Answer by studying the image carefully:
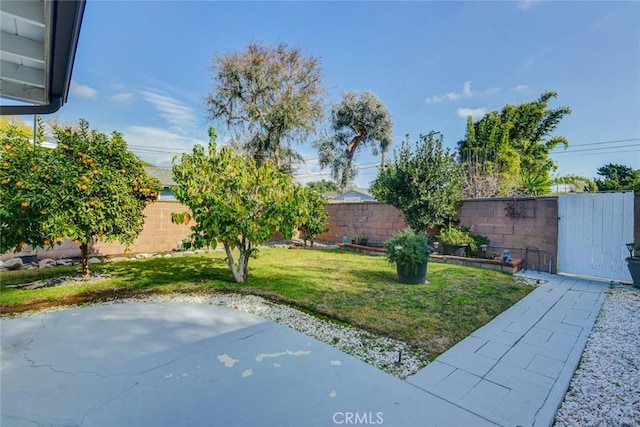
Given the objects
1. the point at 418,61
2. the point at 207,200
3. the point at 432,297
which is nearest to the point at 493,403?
the point at 432,297

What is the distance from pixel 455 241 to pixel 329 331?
5827 millimetres

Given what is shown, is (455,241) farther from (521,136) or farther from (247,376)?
(521,136)

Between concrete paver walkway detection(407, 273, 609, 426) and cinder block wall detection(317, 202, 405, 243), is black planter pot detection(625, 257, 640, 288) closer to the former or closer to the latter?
concrete paver walkway detection(407, 273, 609, 426)

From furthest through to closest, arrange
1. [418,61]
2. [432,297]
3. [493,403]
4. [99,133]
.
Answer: [418,61], [99,133], [432,297], [493,403]

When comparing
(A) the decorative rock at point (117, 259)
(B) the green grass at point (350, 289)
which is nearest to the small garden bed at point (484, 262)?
(B) the green grass at point (350, 289)

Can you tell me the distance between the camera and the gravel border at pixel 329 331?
2568mm

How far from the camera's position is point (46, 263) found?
658cm

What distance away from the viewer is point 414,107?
15844 millimetres

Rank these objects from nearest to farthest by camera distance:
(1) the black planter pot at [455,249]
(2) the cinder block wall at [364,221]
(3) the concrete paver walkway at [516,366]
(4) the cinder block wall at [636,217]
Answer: (3) the concrete paver walkway at [516,366], (4) the cinder block wall at [636,217], (1) the black planter pot at [455,249], (2) the cinder block wall at [364,221]

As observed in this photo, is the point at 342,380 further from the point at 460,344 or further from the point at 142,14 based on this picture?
the point at 142,14

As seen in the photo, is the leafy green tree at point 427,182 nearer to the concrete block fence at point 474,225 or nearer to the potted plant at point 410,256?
the concrete block fence at point 474,225

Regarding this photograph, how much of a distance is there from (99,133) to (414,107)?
14879 millimetres

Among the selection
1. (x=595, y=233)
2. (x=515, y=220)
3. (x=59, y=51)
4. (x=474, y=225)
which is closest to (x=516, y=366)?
(x=59, y=51)

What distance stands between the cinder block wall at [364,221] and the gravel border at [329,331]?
21.7 ft
